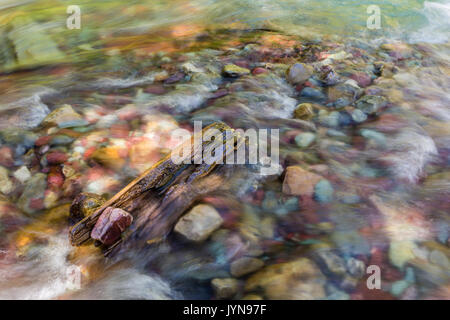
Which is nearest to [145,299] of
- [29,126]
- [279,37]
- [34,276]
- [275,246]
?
[34,276]

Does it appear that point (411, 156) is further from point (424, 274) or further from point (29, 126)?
point (29, 126)

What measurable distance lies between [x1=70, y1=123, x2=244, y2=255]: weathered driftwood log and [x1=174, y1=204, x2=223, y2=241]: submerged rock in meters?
0.10

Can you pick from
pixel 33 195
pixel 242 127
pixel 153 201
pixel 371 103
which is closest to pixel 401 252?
pixel 153 201

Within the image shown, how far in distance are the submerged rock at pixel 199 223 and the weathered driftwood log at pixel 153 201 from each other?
10 cm

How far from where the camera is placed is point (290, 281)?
223 centimetres

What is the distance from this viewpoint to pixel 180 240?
8.36 ft

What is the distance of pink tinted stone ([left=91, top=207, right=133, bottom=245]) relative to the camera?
2453 millimetres

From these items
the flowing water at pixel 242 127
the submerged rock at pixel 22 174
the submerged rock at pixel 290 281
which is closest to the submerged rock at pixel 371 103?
the flowing water at pixel 242 127

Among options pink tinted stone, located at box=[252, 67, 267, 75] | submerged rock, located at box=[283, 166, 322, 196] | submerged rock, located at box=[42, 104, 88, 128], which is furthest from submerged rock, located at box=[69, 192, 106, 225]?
pink tinted stone, located at box=[252, 67, 267, 75]

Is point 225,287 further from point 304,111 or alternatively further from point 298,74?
point 298,74

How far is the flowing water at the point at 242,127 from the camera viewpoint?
2.35m

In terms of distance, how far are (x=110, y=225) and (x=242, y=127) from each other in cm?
221

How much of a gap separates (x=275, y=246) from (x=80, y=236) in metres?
1.50

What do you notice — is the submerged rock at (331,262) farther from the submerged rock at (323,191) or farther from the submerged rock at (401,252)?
the submerged rock at (323,191)
